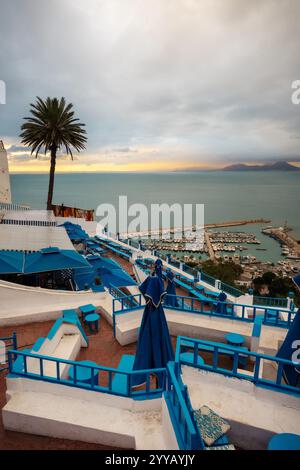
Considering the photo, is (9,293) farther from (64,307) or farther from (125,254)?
(125,254)

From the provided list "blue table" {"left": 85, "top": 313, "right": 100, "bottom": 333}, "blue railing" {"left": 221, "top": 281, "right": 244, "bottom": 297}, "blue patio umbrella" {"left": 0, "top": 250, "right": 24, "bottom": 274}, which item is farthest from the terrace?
"blue railing" {"left": 221, "top": 281, "right": 244, "bottom": 297}

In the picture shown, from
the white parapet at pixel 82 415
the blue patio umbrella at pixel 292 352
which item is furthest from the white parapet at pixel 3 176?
the blue patio umbrella at pixel 292 352

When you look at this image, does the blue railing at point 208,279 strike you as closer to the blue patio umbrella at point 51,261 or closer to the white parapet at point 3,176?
the blue patio umbrella at point 51,261

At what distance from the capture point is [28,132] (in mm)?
23312

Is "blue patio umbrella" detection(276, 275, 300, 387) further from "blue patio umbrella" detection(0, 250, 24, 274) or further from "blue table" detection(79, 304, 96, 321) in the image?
"blue patio umbrella" detection(0, 250, 24, 274)

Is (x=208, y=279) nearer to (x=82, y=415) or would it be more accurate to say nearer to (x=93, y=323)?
(x=93, y=323)

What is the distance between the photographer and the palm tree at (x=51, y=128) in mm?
23125

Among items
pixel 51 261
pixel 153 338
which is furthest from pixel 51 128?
pixel 153 338

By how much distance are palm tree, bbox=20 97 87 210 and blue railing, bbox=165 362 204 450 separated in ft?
75.7
